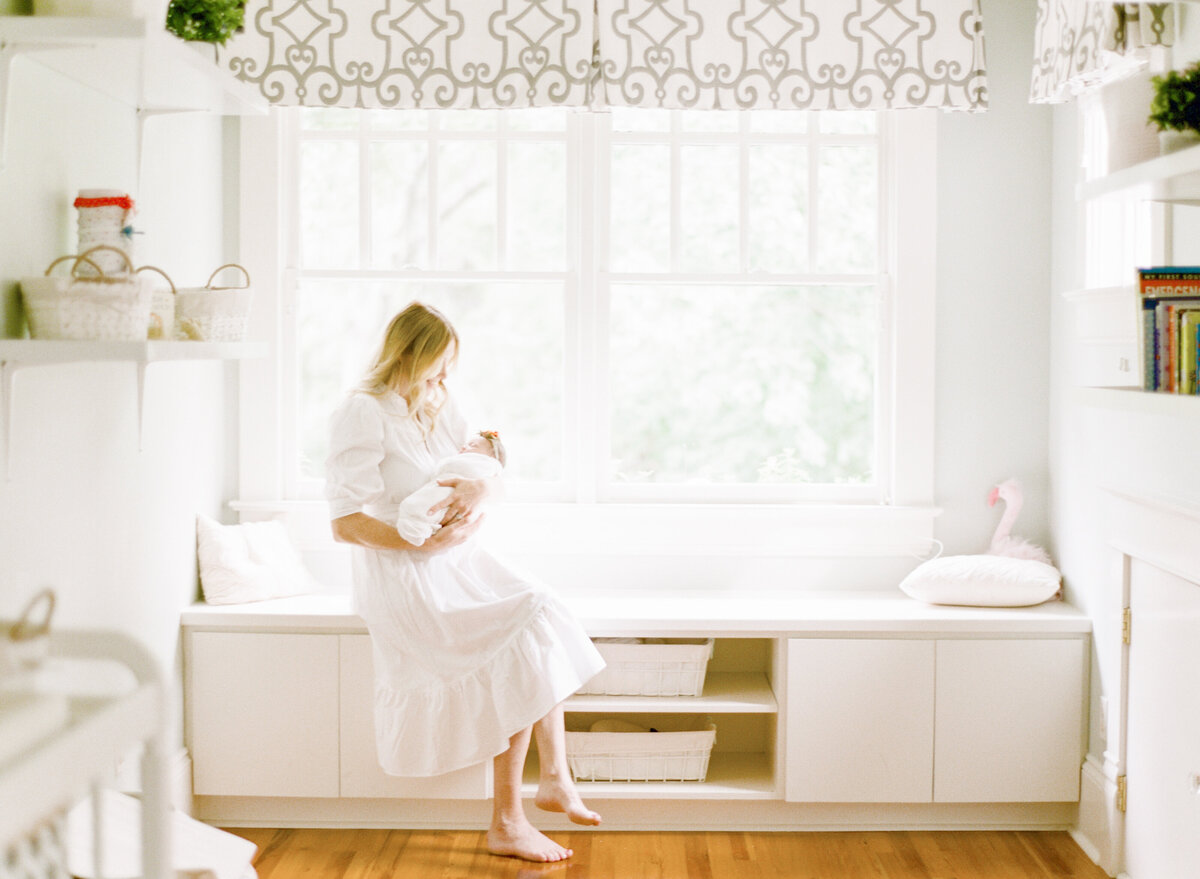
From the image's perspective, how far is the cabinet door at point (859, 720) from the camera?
3.41 meters

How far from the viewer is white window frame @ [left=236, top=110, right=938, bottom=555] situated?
379 cm

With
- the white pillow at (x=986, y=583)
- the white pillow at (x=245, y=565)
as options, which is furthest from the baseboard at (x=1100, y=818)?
the white pillow at (x=245, y=565)

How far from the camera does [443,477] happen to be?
3207 millimetres

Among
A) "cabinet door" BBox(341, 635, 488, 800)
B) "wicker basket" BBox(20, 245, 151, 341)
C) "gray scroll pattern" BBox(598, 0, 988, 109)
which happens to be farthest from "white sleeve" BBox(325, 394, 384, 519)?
"gray scroll pattern" BBox(598, 0, 988, 109)

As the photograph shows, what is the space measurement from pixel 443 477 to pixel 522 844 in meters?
1.04

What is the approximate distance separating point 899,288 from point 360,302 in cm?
178

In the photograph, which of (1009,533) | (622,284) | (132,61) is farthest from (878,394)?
(132,61)

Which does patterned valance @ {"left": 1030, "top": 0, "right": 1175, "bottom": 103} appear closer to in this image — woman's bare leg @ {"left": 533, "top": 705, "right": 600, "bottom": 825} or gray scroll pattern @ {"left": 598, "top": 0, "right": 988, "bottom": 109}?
gray scroll pattern @ {"left": 598, "top": 0, "right": 988, "bottom": 109}

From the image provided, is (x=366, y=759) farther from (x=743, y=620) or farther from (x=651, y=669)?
(x=743, y=620)

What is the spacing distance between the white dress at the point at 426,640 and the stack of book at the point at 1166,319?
167cm

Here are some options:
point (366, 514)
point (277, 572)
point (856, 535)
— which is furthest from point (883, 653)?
point (277, 572)

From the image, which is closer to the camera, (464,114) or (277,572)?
(277,572)

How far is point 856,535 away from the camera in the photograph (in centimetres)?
384

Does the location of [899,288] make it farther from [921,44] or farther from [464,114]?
[464,114]
